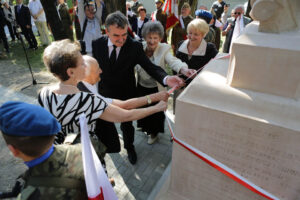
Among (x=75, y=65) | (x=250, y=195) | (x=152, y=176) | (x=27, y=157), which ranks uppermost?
(x=75, y=65)

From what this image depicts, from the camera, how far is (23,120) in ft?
3.12

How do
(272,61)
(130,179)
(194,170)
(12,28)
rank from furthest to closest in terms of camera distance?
(12,28) → (130,179) → (194,170) → (272,61)

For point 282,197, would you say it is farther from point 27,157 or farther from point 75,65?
point 75,65

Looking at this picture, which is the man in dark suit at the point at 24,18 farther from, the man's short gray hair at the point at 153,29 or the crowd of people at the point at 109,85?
the man's short gray hair at the point at 153,29

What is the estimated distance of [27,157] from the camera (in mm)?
1032

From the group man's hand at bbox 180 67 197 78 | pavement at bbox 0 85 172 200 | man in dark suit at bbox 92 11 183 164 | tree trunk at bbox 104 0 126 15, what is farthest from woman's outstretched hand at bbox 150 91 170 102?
tree trunk at bbox 104 0 126 15

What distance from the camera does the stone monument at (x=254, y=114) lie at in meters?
1.28

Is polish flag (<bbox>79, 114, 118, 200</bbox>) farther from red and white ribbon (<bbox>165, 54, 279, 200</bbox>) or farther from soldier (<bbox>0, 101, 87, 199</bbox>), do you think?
red and white ribbon (<bbox>165, 54, 279, 200</bbox>)

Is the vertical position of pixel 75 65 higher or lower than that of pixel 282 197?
higher

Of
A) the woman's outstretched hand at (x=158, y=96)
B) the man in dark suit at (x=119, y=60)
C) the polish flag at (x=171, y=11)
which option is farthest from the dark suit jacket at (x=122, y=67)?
the polish flag at (x=171, y=11)

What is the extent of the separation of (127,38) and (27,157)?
186 cm

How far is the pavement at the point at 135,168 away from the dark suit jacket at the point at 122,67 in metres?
1.03

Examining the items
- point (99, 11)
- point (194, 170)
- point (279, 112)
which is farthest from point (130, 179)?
point (99, 11)

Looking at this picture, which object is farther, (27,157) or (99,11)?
(99,11)
